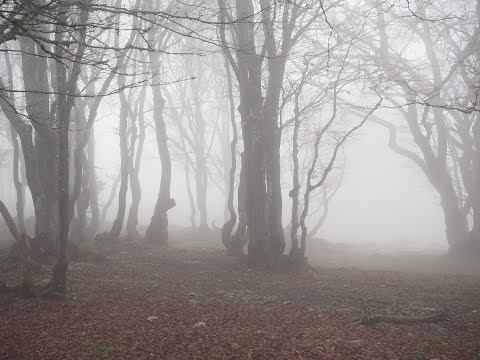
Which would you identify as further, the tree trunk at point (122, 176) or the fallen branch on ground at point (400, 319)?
the tree trunk at point (122, 176)

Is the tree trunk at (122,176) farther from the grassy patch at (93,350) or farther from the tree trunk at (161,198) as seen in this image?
the grassy patch at (93,350)

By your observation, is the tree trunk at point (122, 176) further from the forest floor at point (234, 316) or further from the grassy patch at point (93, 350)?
the grassy patch at point (93, 350)

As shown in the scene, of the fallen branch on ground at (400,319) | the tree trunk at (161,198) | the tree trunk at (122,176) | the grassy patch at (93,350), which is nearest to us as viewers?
the grassy patch at (93,350)

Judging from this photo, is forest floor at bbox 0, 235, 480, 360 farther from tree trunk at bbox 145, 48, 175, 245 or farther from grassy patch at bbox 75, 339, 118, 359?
tree trunk at bbox 145, 48, 175, 245

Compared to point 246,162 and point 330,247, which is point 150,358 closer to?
point 246,162

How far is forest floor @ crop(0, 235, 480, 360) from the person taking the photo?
4.99 meters

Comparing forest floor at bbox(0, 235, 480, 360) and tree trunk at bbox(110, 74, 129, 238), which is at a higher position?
tree trunk at bbox(110, 74, 129, 238)

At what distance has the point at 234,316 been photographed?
21.3 ft

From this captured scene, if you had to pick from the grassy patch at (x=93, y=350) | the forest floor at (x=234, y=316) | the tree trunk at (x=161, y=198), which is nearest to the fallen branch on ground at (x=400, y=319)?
the forest floor at (x=234, y=316)

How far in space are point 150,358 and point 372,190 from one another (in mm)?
62236

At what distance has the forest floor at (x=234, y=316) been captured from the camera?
499 centimetres

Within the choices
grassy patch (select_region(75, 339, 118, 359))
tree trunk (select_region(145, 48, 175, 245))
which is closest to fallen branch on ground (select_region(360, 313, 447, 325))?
grassy patch (select_region(75, 339, 118, 359))

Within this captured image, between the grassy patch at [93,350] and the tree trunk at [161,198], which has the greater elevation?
the tree trunk at [161,198]

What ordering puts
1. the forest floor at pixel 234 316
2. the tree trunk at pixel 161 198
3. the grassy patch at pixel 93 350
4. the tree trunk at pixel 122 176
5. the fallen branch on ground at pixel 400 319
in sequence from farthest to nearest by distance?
the tree trunk at pixel 161 198 < the tree trunk at pixel 122 176 < the fallen branch on ground at pixel 400 319 < the forest floor at pixel 234 316 < the grassy patch at pixel 93 350
